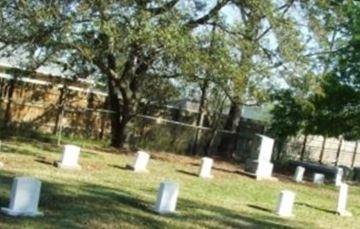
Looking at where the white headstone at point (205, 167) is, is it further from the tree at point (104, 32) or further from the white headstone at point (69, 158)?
the white headstone at point (69, 158)

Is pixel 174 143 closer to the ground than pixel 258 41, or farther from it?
closer to the ground

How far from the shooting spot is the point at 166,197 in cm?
1275

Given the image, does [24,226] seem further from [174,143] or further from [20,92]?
[174,143]

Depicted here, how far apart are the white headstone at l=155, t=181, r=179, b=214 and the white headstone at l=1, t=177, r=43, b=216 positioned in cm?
255

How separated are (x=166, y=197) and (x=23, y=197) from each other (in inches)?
113

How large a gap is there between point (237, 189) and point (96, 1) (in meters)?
5.81

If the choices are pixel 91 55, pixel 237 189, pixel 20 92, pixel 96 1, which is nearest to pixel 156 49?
pixel 91 55

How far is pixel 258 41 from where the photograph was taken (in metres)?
24.9

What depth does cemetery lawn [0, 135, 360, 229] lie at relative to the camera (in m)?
11.7

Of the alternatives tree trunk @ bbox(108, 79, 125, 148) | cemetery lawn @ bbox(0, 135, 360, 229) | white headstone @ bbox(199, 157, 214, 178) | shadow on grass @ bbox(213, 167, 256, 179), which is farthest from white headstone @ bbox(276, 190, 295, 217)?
tree trunk @ bbox(108, 79, 125, 148)

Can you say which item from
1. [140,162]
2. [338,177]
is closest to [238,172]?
[338,177]

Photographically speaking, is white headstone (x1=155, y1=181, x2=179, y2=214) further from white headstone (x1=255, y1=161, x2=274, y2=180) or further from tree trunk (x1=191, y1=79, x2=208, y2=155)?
tree trunk (x1=191, y1=79, x2=208, y2=155)

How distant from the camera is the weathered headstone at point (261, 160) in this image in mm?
24125

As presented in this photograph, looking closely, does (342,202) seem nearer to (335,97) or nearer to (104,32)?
(104,32)
